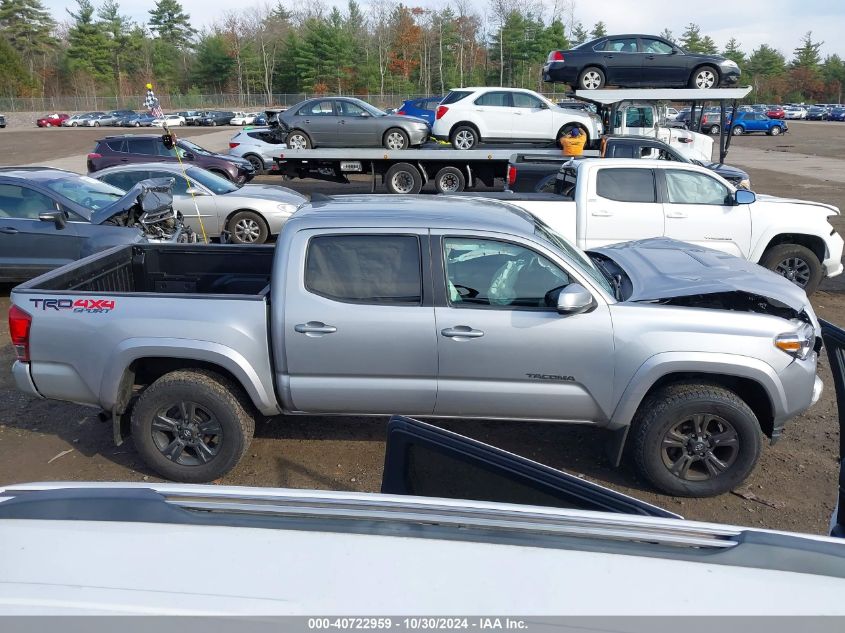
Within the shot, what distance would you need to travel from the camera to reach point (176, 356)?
4.59 metres

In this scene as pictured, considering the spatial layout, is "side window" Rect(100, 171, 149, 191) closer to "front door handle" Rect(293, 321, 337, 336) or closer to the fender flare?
the fender flare

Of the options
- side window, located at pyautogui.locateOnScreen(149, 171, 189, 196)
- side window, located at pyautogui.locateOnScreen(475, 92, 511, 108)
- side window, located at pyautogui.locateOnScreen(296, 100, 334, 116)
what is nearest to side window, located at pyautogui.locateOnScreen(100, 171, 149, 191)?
side window, located at pyautogui.locateOnScreen(149, 171, 189, 196)

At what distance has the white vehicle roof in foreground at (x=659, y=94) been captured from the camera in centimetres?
1527

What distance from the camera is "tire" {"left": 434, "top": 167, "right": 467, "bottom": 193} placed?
1672 centimetres

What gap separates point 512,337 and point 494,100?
13.3 meters

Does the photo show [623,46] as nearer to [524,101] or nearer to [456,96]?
[524,101]

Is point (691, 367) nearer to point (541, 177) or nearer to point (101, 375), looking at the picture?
point (101, 375)

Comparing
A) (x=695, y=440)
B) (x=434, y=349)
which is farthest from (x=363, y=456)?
(x=695, y=440)

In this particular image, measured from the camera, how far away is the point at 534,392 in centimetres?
457

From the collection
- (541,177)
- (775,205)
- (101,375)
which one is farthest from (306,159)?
(101,375)

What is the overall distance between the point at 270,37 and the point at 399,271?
3797 inches

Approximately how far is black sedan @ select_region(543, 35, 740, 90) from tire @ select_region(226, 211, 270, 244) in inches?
310

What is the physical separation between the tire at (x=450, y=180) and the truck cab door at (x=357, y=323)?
1222cm

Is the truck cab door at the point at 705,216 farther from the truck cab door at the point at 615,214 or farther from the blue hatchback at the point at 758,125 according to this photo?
the blue hatchback at the point at 758,125
